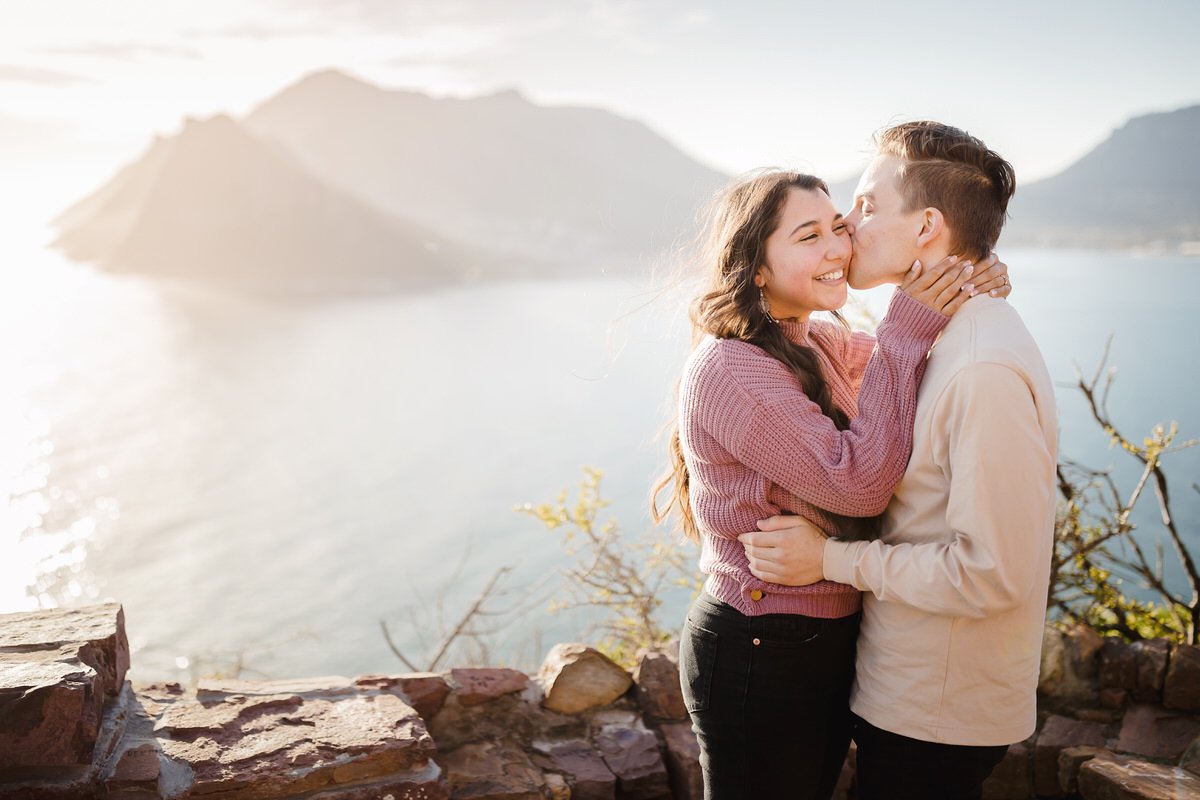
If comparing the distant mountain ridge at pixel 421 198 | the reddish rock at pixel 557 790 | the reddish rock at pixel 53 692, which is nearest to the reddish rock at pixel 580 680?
the reddish rock at pixel 557 790

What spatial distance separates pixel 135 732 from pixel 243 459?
3752 cm

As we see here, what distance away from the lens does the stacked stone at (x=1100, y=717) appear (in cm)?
275

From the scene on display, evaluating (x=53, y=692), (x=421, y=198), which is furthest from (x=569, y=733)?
(x=421, y=198)

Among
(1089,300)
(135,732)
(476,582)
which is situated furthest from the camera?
(1089,300)

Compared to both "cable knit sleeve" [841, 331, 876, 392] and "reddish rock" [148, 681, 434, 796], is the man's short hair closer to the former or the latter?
"cable knit sleeve" [841, 331, 876, 392]

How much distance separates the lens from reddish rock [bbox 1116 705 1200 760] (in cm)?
282

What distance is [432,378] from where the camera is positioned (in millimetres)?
55125

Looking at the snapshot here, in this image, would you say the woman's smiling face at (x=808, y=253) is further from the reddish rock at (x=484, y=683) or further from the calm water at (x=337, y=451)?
the reddish rock at (x=484, y=683)

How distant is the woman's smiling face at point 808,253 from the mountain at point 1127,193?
2775 cm

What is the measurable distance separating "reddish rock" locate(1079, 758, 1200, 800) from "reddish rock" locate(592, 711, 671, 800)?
4.19 ft

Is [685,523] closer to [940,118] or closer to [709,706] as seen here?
[709,706]

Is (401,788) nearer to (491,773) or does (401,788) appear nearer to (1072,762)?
(491,773)

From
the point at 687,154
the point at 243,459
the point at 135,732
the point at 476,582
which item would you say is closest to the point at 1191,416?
the point at 476,582

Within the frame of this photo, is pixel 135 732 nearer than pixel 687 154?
Yes
